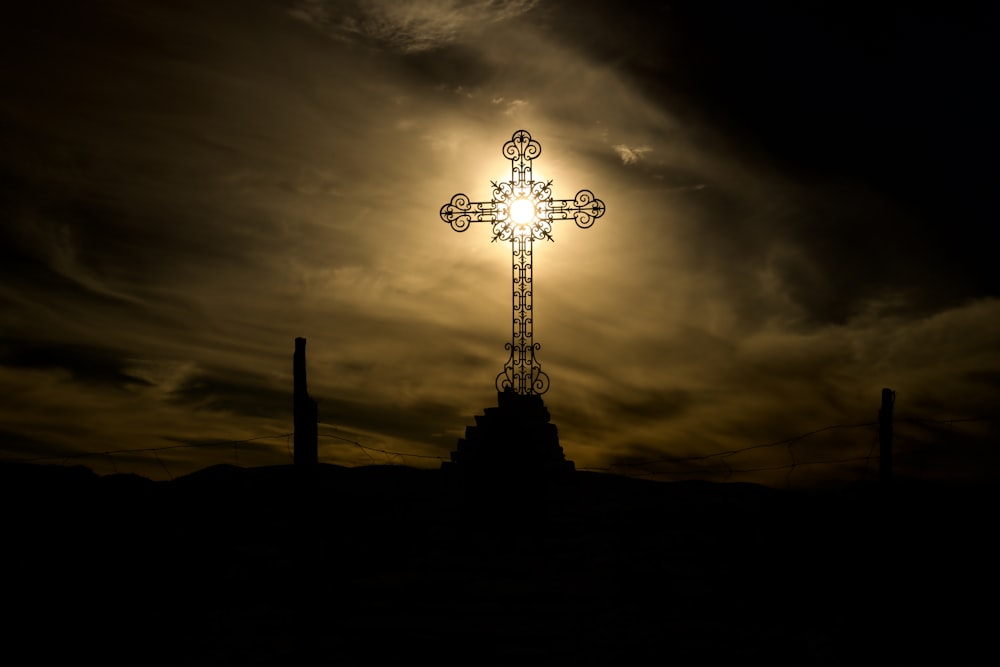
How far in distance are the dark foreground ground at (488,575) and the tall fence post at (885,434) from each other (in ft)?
1.06

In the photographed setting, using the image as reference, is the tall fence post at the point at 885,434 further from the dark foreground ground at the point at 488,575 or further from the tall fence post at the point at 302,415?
the tall fence post at the point at 302,415

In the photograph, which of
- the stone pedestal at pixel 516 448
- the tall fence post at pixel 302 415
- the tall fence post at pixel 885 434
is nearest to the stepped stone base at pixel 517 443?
the stone pedestal at pixel 516 448

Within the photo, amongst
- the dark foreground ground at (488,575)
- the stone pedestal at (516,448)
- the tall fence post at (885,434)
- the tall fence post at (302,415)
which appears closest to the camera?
the dark foreground ground at (488,575)

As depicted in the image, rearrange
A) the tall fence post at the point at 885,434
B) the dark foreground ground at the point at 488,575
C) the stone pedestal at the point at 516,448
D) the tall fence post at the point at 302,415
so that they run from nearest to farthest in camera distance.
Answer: the dark foreground ground at the point at 488,575
the tall fence post at the point at 302,415
the tall fence post at the point at 885,434
the stone pedestal at the point at 516,448

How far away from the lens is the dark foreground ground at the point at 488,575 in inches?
497

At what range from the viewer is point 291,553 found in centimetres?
1655

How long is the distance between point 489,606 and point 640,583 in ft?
8.16

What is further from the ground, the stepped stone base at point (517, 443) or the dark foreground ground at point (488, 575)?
the stepped stone base at point (517, 443)

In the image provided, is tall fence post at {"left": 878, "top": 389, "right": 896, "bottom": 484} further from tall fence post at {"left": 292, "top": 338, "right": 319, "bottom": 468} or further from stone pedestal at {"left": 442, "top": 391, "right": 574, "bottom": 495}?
tall fence post at {"left": 292, "top": 338, "right": 319, "bottom": 468}

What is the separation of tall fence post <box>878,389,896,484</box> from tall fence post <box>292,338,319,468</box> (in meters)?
8.80

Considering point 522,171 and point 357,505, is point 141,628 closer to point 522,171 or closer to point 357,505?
point 357,505

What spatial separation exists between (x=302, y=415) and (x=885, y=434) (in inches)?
357

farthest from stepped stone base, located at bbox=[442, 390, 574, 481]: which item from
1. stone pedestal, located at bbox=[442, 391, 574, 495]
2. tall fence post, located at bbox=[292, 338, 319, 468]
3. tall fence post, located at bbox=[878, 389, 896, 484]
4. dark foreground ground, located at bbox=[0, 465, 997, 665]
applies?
tall fence post, located at bbox=[878, 389, 896, 484]

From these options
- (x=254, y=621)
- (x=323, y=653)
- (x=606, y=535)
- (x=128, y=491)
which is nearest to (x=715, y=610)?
(x=606, y=535)
